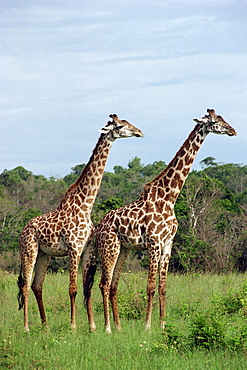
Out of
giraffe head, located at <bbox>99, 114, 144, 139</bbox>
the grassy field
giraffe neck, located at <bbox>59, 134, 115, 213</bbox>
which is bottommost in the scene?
the grassy field

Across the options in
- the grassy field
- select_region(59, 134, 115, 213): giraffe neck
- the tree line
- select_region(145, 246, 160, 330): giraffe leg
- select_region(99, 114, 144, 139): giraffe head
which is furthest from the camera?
the tree line

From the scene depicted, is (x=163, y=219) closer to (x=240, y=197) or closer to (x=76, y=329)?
(x=76, y=329)

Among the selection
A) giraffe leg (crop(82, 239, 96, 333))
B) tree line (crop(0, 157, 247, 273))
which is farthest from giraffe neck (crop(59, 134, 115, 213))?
tree line (crop(0, 157, 247, 273))

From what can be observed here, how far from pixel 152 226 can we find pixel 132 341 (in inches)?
76.6

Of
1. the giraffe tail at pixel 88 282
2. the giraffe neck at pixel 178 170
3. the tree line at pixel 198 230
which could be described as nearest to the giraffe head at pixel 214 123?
the giraffe neck at pixel 178 170

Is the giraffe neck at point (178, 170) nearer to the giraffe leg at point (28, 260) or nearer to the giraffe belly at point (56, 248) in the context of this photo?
the giraffe belly at point (56, 248)

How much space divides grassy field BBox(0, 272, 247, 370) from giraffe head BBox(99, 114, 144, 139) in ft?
9.97

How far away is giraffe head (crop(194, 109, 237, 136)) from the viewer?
376 inches

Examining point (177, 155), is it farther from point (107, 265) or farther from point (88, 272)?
point (88, 272)

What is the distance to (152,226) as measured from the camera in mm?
9211

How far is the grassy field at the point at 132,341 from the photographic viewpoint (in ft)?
23.5

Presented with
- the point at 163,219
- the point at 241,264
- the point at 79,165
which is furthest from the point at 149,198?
the point at 79,165

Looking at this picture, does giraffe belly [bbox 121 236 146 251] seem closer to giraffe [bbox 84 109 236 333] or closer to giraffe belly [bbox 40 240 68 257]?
giraffe [bbox 84 109 236 333]

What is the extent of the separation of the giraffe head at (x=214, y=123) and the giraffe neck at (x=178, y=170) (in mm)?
111
